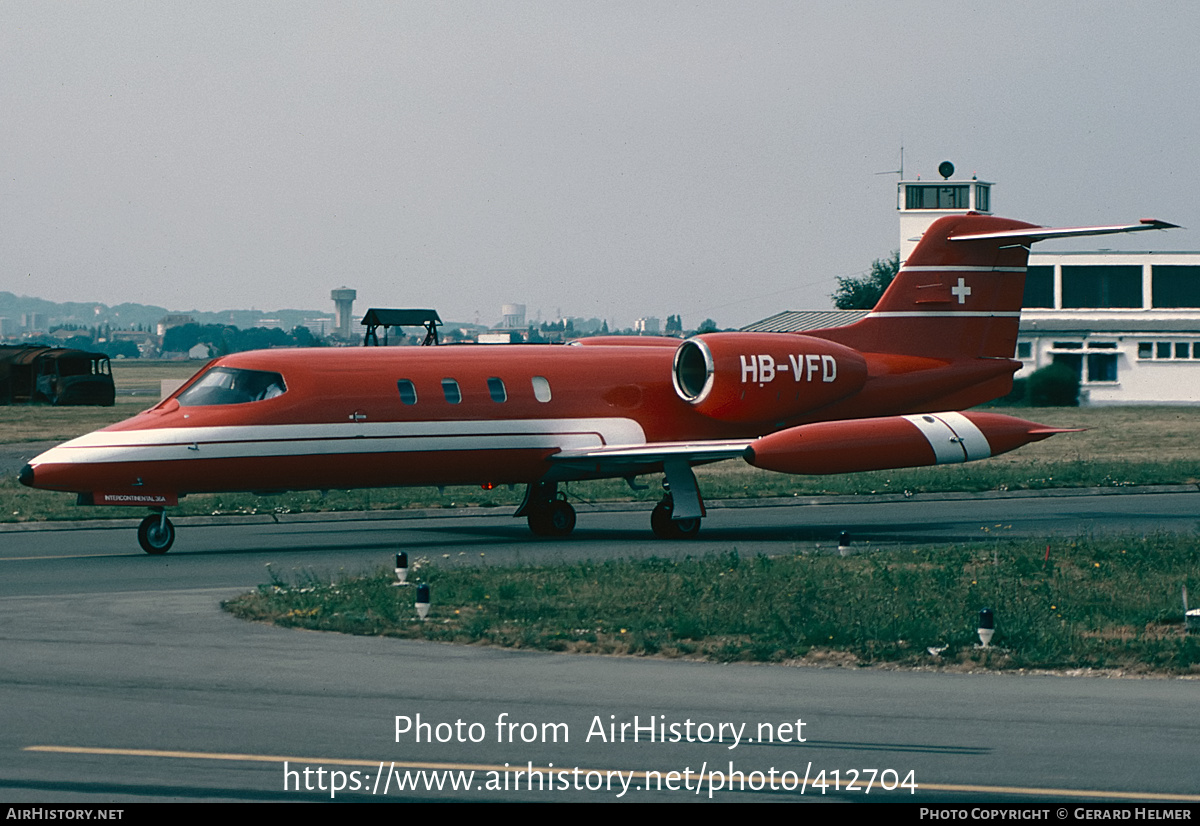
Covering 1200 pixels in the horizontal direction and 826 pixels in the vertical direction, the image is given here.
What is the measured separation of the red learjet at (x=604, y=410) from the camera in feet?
73.7

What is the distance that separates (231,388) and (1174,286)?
66.0 m

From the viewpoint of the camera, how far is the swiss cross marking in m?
28.4

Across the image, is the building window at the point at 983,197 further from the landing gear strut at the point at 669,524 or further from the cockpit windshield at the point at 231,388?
the cockpit windshield at the point at 231,388

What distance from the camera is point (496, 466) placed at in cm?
2458

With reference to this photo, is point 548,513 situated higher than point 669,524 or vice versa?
point 548,513

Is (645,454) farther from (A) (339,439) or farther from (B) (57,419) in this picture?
(B) (57,419)

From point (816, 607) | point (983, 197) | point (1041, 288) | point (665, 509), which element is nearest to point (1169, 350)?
point (1041, 288)

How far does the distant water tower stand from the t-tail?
53.2 meters

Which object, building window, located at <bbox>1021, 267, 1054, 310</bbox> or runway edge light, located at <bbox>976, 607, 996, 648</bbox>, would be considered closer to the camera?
runway edge light, located at <bbox>976, 607, 996, 648</bbox>

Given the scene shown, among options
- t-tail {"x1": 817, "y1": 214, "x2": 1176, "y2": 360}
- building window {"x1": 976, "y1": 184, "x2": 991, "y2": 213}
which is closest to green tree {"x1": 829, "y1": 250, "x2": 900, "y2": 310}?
building window {"x1": 976, "y1": 184, "x2": 991, "y2": 213}

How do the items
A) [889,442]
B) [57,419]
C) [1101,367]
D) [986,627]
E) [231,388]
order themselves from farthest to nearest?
1. [1101,367]
2. [57,419]
3. [889,442]
4. [231,388]
5. [986,627]

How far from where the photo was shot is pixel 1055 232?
86.9 ft

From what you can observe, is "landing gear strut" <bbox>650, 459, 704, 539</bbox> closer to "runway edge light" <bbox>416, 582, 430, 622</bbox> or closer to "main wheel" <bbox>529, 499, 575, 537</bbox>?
"main wheel" <bbox>529, 499, 575, 537</bbox>

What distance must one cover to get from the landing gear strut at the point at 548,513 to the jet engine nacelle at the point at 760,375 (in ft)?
9.21
